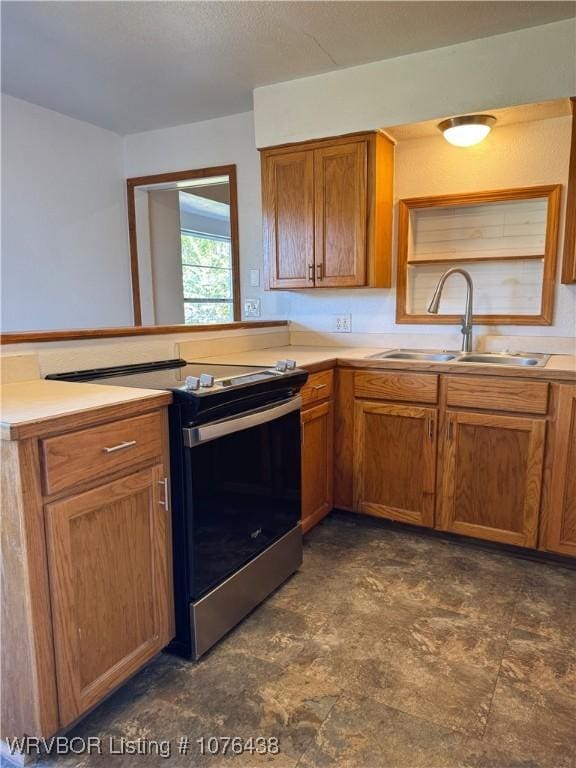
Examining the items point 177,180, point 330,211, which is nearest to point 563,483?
point 330,211

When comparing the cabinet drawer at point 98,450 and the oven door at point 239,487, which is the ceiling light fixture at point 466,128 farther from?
the cabinet drawer at point 98,450

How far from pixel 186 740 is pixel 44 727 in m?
0.35

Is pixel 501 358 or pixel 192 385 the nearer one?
pixel 192 385

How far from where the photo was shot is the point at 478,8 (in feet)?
6.68

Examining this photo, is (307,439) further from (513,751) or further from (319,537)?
(513,751)

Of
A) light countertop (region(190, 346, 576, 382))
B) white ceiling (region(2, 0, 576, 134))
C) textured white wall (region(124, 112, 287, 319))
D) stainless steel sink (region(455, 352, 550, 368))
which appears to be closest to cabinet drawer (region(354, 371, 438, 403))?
light countertop (region(190, 346, 576, 382))

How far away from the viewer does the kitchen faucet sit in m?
2.54

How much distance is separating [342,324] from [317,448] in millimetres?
936

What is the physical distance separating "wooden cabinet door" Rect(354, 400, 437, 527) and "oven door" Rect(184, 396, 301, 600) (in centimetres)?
57

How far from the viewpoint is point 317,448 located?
246 centimetres

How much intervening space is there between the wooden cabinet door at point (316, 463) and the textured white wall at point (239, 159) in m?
1.02

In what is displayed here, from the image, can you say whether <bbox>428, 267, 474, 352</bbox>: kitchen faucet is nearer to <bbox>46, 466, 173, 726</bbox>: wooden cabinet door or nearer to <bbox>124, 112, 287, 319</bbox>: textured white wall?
<bbox>124, 112, 287, 319</bbox>: textured white wall

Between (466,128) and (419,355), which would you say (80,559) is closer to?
(419,355)

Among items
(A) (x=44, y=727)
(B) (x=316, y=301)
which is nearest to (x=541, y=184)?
(B) (x=316, y=301)
